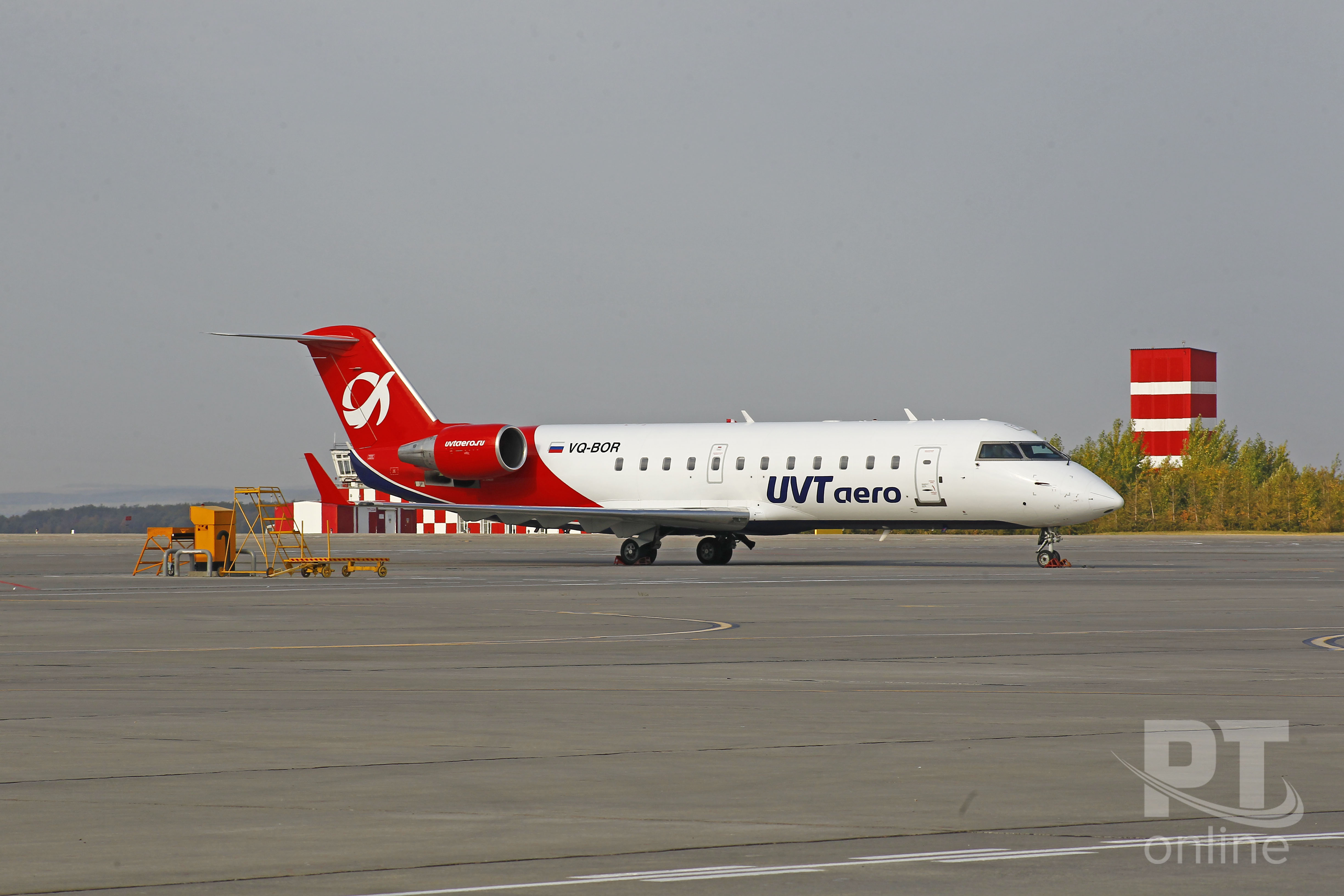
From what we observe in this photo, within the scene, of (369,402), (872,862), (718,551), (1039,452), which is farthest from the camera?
(369,402)

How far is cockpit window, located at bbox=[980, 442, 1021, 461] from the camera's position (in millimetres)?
39938

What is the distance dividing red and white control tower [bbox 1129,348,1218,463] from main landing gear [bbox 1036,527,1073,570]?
65819mm

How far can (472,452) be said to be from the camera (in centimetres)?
4609

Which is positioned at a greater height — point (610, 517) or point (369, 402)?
point (369, 402)

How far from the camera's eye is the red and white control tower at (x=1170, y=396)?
103 meters

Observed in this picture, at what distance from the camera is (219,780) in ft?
30.6

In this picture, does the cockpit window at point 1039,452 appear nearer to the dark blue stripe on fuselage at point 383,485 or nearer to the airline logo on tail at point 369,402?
the dark blue stripe on fuselage at point 383,485

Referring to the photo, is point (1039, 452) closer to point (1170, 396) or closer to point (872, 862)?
point (872, 862)

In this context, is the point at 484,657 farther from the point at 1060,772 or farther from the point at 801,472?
the point at 801,472

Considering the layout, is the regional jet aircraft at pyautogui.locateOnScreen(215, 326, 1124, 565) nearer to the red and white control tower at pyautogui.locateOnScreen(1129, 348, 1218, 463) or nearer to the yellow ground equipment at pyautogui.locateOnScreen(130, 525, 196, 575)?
the yellow ground equipment at pyautogui.locateOnScreen(130, 525, 196, 575)

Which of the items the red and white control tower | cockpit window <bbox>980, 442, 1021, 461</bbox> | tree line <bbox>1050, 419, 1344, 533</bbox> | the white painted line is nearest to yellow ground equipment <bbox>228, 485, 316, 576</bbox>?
cockpit window <bbox>980, 442, 1021, 461</bbox>

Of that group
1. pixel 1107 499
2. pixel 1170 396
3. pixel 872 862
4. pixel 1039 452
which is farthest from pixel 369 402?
pixel 1170 396

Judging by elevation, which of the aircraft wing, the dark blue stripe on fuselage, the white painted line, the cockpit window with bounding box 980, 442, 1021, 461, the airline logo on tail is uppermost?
the airline logo on tail

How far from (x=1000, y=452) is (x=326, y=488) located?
58.0ft
